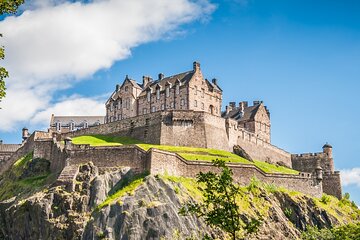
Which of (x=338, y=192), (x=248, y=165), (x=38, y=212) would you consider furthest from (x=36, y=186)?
(x=338, y=192)

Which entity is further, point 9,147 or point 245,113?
point 245,113

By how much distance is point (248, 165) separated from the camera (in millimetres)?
66625

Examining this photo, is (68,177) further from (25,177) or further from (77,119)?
(77,119)

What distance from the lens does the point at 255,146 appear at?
3285 inches

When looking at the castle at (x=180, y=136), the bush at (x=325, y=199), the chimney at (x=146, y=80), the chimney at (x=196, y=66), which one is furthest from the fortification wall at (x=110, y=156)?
the chimney at (x=146, y=80)

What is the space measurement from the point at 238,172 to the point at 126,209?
17.7 metres

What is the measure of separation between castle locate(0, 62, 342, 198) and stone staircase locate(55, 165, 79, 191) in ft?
0.46

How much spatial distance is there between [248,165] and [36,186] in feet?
85.1

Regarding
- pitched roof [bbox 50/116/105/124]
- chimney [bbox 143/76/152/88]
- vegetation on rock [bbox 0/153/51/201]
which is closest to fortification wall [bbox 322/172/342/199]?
chimney [bbox 143/76/152/88]

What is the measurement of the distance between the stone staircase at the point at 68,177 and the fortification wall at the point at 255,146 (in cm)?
2572

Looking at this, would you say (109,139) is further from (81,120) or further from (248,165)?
(81,120)

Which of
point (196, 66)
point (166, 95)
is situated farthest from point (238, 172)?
point (196, 66)

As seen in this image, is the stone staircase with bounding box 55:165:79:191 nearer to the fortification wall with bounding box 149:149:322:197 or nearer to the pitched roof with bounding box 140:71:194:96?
the fortification wall with bounding box 149:149:322:197

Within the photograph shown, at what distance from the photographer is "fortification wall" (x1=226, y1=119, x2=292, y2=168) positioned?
259 ft
